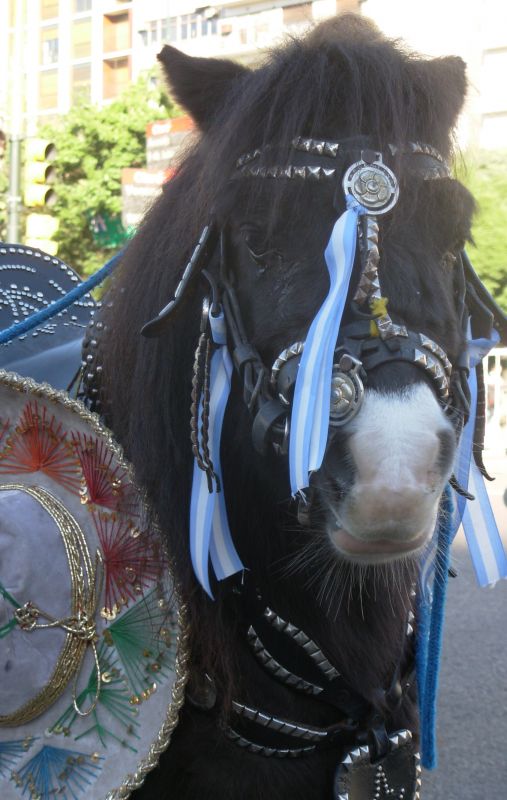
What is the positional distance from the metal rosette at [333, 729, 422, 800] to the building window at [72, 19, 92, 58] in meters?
69.2

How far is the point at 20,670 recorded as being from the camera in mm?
1709

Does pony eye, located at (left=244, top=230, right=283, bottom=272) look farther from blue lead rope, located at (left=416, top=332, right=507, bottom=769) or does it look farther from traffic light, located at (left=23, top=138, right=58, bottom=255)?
traffic light, located at (left=23, top=138, right=58, bottom=255)

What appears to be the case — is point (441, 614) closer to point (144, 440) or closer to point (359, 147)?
point (144, 440)

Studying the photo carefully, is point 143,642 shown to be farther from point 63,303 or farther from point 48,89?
point 48,89

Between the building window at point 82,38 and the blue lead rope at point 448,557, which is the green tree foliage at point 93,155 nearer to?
the blue lead rope at point 448,557

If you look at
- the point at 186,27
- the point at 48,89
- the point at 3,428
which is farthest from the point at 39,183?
the point at 48,89

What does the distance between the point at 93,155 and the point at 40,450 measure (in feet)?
59.5

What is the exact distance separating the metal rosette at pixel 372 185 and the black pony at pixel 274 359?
2 cm

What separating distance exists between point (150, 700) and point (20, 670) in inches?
9.5

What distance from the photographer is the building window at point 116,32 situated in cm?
6347

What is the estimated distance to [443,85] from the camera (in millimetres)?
1712

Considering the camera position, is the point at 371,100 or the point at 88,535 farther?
the point at 88,535

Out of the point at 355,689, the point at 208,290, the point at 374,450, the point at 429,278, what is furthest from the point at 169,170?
the point at 355,689

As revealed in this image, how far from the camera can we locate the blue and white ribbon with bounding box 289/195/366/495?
1.34 metres
